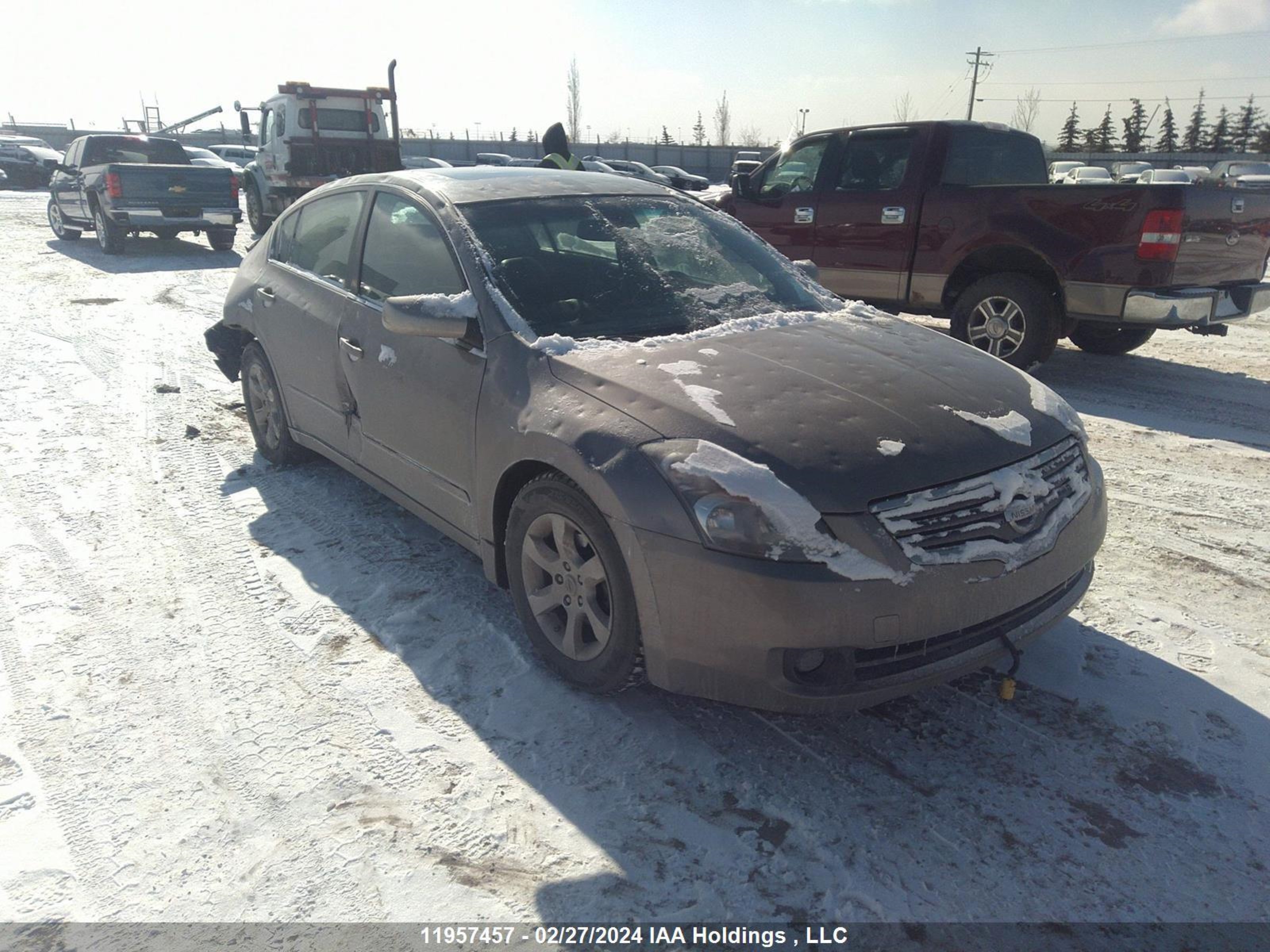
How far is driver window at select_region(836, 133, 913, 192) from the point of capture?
7.67 m

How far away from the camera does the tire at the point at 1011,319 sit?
22.4ft

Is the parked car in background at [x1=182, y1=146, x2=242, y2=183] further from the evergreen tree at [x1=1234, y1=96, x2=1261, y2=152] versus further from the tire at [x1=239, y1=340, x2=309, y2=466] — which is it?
the evergreen tree at [x1=1234, y1=96, x2=1261, y2=152]

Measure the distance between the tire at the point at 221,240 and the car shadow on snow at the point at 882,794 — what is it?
45.2 feet

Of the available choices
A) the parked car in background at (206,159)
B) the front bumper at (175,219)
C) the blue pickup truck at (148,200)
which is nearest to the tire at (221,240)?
the blue pickup truck at (148,200)

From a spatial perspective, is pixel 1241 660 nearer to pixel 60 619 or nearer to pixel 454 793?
pixel 454 793

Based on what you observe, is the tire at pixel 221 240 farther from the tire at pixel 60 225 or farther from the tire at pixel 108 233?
the tire at pixel 60 225

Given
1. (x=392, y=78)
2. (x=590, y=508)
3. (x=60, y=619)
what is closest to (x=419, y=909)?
(x=590, y=508)

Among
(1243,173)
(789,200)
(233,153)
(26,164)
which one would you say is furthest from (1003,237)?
(26,164)

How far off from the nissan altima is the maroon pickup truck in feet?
11.1

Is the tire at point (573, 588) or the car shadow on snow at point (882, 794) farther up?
the tire at point (573, 588)

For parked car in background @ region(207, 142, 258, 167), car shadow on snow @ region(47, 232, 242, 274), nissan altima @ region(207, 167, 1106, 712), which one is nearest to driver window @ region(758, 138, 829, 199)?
nissan altima @ region(207, 167, 1106, 712)

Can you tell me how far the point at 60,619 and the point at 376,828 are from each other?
1940 millimetres

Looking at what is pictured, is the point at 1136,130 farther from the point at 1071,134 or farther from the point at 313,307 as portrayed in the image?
the point at 313,307

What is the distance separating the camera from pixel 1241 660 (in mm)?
3172
